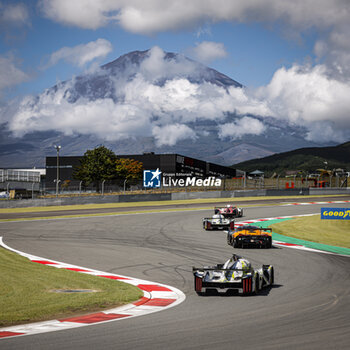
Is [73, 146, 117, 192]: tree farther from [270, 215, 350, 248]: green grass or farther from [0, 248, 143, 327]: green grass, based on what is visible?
[0, 248, 143, 327]: green grass

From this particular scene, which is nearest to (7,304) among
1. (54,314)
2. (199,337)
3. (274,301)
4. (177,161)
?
(54,314)

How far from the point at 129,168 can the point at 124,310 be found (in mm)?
98982

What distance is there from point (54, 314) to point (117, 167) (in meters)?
91.5

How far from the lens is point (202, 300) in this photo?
10383 mm

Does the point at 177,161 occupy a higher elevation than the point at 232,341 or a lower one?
higher

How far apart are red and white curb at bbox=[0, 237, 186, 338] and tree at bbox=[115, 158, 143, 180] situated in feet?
288

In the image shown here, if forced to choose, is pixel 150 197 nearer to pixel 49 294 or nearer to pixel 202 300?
pixel 49 294

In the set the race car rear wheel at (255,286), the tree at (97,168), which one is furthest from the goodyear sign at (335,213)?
the tree at (97,168)

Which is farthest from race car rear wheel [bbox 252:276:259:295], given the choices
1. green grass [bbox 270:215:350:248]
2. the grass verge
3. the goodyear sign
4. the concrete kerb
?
the grass verge

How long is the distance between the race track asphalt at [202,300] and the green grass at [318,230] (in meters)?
4.15

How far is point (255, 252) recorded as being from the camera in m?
18.9

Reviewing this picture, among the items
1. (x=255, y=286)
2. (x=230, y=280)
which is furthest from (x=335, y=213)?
(x=230, y=280)

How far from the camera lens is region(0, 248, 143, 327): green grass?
29.0 feet

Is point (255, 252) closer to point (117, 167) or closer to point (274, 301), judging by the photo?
point (274, 301)
